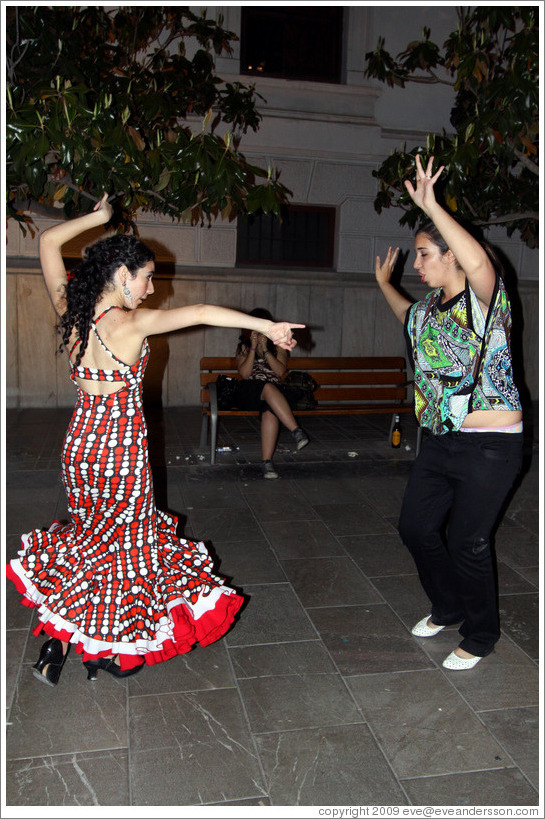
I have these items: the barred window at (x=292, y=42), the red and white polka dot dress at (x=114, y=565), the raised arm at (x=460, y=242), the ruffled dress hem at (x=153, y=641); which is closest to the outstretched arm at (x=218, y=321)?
the red and white polka dot dress at (x=114, y=565)

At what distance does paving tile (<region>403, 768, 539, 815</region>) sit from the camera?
2680 millimetres

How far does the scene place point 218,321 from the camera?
9.64 ft

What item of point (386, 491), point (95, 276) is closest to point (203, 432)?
point (386, 491)

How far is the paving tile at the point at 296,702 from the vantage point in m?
3.16

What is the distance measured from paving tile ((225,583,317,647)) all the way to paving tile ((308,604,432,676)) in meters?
0.09

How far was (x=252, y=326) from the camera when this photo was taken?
114 inches

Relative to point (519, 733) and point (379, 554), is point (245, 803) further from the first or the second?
point (379, 554)

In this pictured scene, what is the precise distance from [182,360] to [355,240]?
3.28 meters

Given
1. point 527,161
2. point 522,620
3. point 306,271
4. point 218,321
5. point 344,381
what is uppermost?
point 527,161

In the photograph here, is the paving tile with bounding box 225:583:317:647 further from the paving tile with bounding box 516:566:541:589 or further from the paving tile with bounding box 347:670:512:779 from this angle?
the paving tile with bounding box 516:566:541:589

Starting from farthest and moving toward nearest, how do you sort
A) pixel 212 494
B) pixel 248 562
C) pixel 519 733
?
pixel 212 494
pixel 248 562
pixel 519 733

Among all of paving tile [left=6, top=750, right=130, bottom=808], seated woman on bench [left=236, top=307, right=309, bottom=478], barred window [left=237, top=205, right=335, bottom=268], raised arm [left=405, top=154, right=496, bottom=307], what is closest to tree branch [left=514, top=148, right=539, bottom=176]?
raised arm [left=405, top=154, right=496, bottom=307]

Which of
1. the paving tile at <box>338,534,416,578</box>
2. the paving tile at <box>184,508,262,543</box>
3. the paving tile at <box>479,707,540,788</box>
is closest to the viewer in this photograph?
the paving tile at <box>479,707,540,788</box>

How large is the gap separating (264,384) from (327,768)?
4880mm
